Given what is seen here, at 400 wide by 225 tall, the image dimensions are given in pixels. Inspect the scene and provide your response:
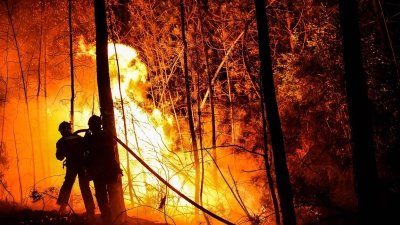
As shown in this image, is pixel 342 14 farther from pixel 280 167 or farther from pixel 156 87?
pixel 156 87

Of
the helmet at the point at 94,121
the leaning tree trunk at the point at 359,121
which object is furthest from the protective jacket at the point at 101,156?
the leaning tree trunk at the point at 359,121

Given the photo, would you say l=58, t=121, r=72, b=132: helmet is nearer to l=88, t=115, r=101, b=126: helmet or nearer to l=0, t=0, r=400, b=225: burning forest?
l=0, t=0, r=400, b=225: burning forest

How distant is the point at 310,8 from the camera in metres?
12.5

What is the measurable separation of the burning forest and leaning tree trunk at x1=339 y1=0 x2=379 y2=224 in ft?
6.91

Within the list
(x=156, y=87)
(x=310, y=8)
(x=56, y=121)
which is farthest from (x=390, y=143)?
(x=56, y=121)

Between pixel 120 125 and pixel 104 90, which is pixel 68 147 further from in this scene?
pixel 120 125

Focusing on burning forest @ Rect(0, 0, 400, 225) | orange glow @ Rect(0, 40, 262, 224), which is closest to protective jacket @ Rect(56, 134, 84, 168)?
burning forest @ Rect(0, 0, 400, 225)

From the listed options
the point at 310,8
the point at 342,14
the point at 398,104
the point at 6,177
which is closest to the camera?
the point at 342,14

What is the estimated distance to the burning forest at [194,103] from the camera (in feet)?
32.9

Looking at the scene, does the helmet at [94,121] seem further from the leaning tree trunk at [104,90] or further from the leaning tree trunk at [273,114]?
the leaning tree trunk at [273,114]

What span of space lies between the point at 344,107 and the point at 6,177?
1460 centimetres

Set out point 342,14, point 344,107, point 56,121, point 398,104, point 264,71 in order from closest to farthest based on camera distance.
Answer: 1. point 342,14
2. point 264,71
3. point 398,104
4. point 344,107
5. point 56,121

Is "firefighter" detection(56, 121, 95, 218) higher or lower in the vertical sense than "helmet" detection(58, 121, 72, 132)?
lower

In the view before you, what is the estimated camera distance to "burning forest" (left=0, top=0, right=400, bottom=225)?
395 inches
